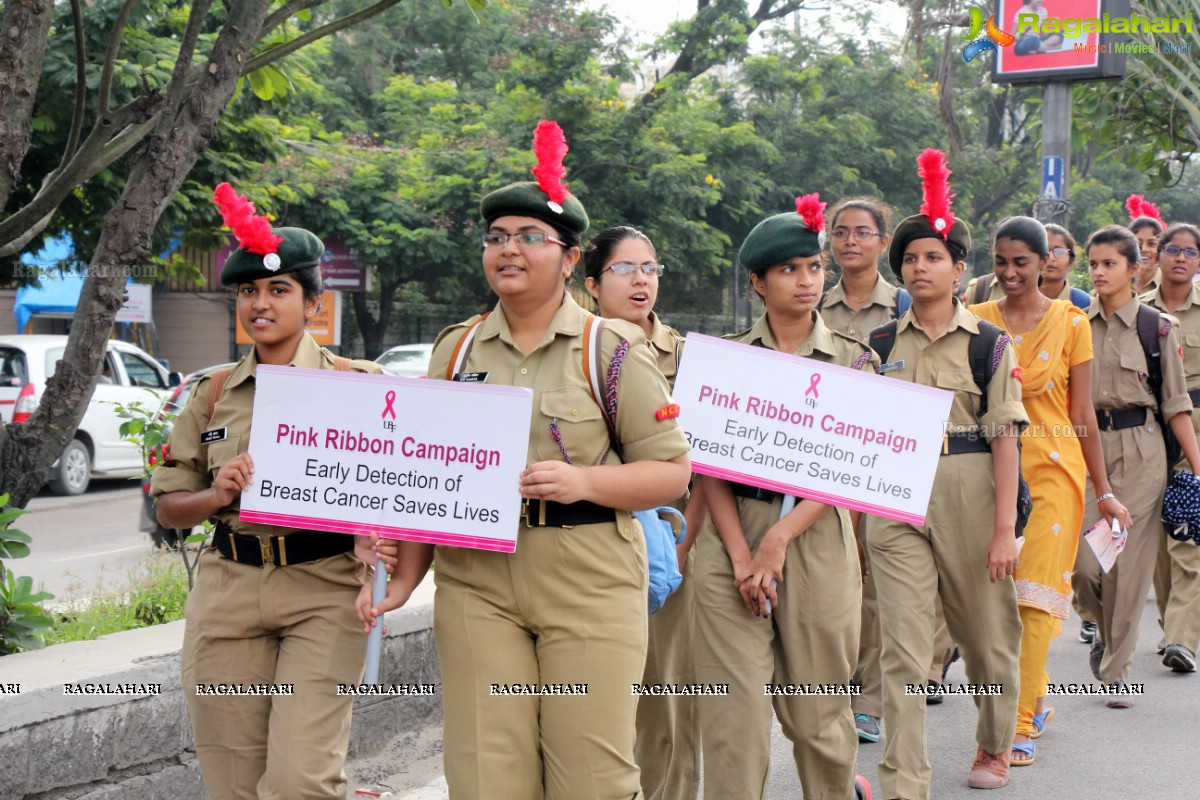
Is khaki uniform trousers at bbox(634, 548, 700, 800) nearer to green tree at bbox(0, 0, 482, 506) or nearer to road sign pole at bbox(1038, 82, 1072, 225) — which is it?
green tree at bbox(0, 0, 482, 506)

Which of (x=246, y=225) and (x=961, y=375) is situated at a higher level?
(x=246, y=225)

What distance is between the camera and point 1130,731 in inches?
238

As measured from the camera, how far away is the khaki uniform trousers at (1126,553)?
21.5 ft

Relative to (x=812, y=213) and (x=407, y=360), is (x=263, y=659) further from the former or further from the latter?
(x=407, y=360)

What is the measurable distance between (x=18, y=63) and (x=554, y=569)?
290 cm

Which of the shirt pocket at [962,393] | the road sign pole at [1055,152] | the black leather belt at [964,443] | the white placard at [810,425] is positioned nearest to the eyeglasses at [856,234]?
the shirt pocket at [962,393]

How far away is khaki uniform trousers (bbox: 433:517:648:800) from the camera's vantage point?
10.5 feet

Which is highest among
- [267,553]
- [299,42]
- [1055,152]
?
[1055,152]

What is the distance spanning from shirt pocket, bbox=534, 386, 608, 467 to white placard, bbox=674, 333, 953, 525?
91 centimetres

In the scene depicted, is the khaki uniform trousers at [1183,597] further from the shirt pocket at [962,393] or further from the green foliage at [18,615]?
the green foliage at [18,615]

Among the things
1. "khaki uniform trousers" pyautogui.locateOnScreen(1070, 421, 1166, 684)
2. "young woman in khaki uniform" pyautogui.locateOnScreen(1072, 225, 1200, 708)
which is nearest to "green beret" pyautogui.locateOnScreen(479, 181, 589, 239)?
"khaki uniform trousers" pyautogui.locateOnScreen(1070, 421, 1166, 684)

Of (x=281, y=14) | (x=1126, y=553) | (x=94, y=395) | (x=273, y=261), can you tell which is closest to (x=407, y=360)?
(x=94, y=395)

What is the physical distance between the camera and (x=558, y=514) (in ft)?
10.8

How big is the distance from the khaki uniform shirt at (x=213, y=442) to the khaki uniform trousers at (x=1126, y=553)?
424 cm
